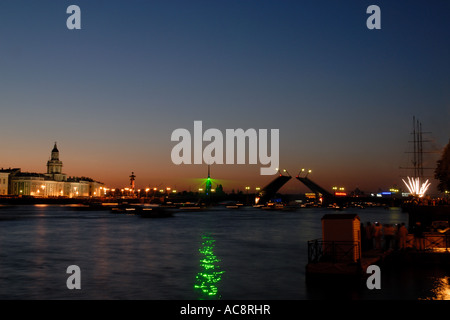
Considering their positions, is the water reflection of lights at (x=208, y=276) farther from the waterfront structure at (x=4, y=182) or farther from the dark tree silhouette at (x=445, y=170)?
the waterfront structure at (x=4, y=182)

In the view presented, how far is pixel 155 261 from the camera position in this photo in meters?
27.2

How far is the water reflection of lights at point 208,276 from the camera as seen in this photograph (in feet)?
57.7

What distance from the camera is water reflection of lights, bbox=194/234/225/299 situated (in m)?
17.6

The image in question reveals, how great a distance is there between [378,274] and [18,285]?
561 inches

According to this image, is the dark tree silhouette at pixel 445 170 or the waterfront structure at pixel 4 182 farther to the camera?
the waterfront structure at pixel 4 182

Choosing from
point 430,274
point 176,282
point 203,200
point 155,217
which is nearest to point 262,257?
point 176,282

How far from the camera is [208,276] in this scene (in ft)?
69.9

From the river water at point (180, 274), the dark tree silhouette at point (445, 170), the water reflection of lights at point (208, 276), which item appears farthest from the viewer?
the dark tree silhouette at point (445, 170)

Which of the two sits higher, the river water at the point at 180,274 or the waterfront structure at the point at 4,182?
the waterfront structure at the point at 4,182

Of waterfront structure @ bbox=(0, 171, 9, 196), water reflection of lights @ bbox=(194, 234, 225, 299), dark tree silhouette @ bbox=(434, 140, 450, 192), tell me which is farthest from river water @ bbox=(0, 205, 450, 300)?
waterfront structure @ bbox=(0, 171, 9, 196)

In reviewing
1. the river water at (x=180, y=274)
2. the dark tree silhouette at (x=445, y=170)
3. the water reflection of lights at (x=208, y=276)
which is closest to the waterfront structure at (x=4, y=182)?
the river water at (x=180, y=274)

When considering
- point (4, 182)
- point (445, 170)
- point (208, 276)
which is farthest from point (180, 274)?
point (4, 182)

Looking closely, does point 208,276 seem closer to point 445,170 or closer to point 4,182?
point 445,170
